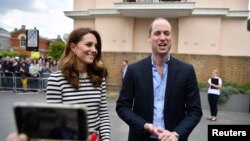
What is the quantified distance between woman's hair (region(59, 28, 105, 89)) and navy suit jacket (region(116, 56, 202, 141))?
0.30 metres

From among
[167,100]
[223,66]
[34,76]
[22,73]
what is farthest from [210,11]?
[167,100]

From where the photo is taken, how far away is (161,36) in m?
2.72

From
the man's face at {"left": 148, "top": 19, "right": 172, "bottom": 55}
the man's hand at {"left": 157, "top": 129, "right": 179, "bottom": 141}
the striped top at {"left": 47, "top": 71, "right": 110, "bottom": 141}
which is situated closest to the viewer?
the man's hand at {"left": 157, "top": 129, "right": 179, "bottom": 141}

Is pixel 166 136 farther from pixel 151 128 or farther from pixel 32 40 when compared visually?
pixel 32 40

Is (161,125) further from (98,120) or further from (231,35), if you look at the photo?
(231,35)

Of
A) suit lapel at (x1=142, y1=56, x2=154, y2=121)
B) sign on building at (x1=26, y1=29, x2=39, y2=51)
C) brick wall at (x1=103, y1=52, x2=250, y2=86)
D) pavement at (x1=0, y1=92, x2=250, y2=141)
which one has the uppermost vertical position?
sign on building at (x1=26, y1=29, x2=39, y2=51)

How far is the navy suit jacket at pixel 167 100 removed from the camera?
108 inches

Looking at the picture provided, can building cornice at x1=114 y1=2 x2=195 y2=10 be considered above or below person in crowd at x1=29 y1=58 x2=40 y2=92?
above

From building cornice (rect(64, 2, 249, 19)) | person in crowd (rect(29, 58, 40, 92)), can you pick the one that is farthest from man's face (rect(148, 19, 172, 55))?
building cornice (rect(64, 2, 249, 19))

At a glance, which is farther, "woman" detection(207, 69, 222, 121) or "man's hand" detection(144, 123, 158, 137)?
"woman" detection(207, 69, 222, 121)

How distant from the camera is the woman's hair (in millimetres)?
2635

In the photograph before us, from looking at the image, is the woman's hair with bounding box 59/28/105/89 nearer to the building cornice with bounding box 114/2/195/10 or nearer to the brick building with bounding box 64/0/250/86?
the brick building with bounding box 64/0/250/86

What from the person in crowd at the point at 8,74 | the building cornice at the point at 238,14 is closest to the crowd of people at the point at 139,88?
the person in crowd at the point at 8,74

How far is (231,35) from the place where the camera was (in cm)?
1869
